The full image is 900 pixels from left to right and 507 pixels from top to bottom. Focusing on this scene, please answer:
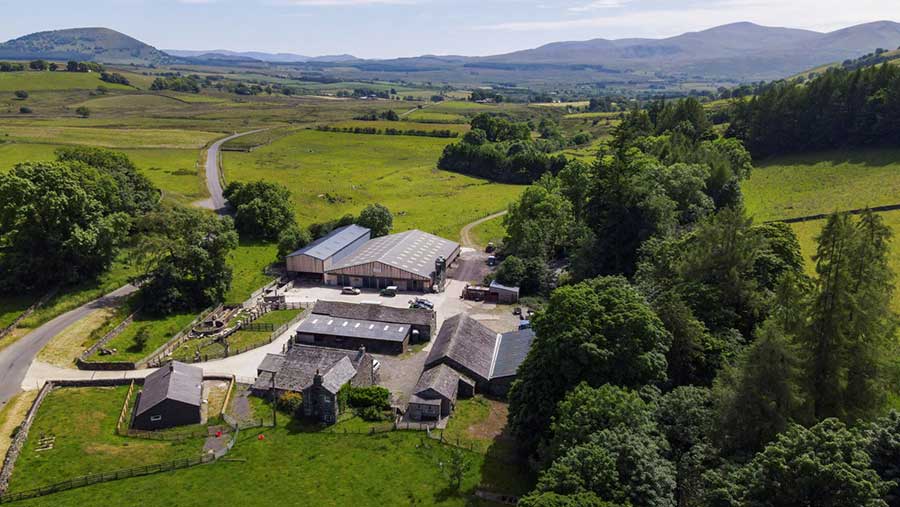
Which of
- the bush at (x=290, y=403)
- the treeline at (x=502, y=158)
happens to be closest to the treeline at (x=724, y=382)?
the bush at (x=290, y=403)

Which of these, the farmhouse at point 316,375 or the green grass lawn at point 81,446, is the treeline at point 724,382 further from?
the green grass lawn at point 81,446

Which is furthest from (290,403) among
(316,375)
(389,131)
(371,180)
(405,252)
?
(389,131)

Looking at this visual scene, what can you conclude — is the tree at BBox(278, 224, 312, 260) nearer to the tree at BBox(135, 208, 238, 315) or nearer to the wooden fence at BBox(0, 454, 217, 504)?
the tree at BBox(135, 208, 238, 315)

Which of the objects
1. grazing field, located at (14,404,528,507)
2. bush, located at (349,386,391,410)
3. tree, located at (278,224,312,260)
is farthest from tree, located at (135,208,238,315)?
bush, located at (349,386,391,410)

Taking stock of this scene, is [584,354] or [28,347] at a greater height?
[584,354]

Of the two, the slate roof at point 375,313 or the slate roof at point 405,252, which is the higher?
the slate roof at point 405,252

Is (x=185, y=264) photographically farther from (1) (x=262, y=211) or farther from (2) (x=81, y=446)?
(2) (x=81, y=446)
